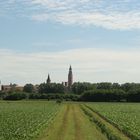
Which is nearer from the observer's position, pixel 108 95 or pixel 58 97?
pixel 108 95

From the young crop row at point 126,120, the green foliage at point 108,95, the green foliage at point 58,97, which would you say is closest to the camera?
the young crop row at point 126,120

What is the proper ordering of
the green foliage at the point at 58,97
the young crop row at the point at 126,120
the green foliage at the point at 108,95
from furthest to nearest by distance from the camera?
the green foliage at the point at 58,97, the green foliage at the point at 108,95, the young crop row at the point at 126,120

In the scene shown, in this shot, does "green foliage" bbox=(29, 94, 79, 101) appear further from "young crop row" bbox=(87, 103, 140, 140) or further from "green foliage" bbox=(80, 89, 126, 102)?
"young crop row" bbox=(87, 103, 140, 140)

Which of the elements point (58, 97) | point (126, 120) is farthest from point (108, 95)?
point (126, 120)

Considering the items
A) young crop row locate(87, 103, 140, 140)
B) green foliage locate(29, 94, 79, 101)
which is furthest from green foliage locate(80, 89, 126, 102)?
young crop row locate(87, 103, 140, 140)

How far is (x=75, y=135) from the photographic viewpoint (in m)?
32.8

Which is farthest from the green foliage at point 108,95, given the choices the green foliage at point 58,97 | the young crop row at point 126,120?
the young crop row at point 126,120

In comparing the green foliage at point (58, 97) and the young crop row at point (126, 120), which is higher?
the green foliage at point (58, 97)

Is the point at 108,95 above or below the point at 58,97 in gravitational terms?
above

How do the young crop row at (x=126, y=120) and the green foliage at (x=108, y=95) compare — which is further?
the green foliage at (x=108, y=95)

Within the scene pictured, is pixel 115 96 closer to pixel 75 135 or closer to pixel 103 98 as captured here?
pixel 103 98

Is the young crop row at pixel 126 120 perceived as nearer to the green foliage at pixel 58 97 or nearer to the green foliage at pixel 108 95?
the green foliage at pixel 108 95

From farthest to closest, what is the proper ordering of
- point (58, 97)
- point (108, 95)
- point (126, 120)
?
point (58, 97), point (108, 95), point (126, 120)

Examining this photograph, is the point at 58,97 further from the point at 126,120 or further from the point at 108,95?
the point at 126,120
